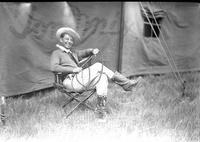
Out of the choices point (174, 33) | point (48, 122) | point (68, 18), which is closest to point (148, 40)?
point (174, 33)

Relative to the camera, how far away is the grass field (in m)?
3.97

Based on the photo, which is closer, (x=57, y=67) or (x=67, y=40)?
(x=57, y=67)

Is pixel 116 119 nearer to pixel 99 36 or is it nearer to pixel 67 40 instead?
pixel 67 40

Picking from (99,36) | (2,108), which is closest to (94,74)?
(2,108)

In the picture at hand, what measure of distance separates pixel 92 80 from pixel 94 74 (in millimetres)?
95

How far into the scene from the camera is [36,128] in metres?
4.16

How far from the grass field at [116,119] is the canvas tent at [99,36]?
20.7 inches

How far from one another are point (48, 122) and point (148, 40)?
423cm

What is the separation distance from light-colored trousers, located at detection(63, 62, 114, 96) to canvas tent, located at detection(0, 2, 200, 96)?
1374mm

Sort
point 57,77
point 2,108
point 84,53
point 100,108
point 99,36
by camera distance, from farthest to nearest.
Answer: point 99,36, point 84,53, point 57,77, point 100,108, point 2,108

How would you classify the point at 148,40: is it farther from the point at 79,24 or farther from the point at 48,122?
the point at 48,122

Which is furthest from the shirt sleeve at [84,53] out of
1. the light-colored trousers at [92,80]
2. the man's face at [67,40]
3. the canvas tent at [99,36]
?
the canvas tent at [99,36]

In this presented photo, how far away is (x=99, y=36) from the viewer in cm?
692

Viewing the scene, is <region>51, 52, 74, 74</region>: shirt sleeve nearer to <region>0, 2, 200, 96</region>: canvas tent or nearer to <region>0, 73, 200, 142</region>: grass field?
<region>0, 73, 200, 142</region>: grass field
